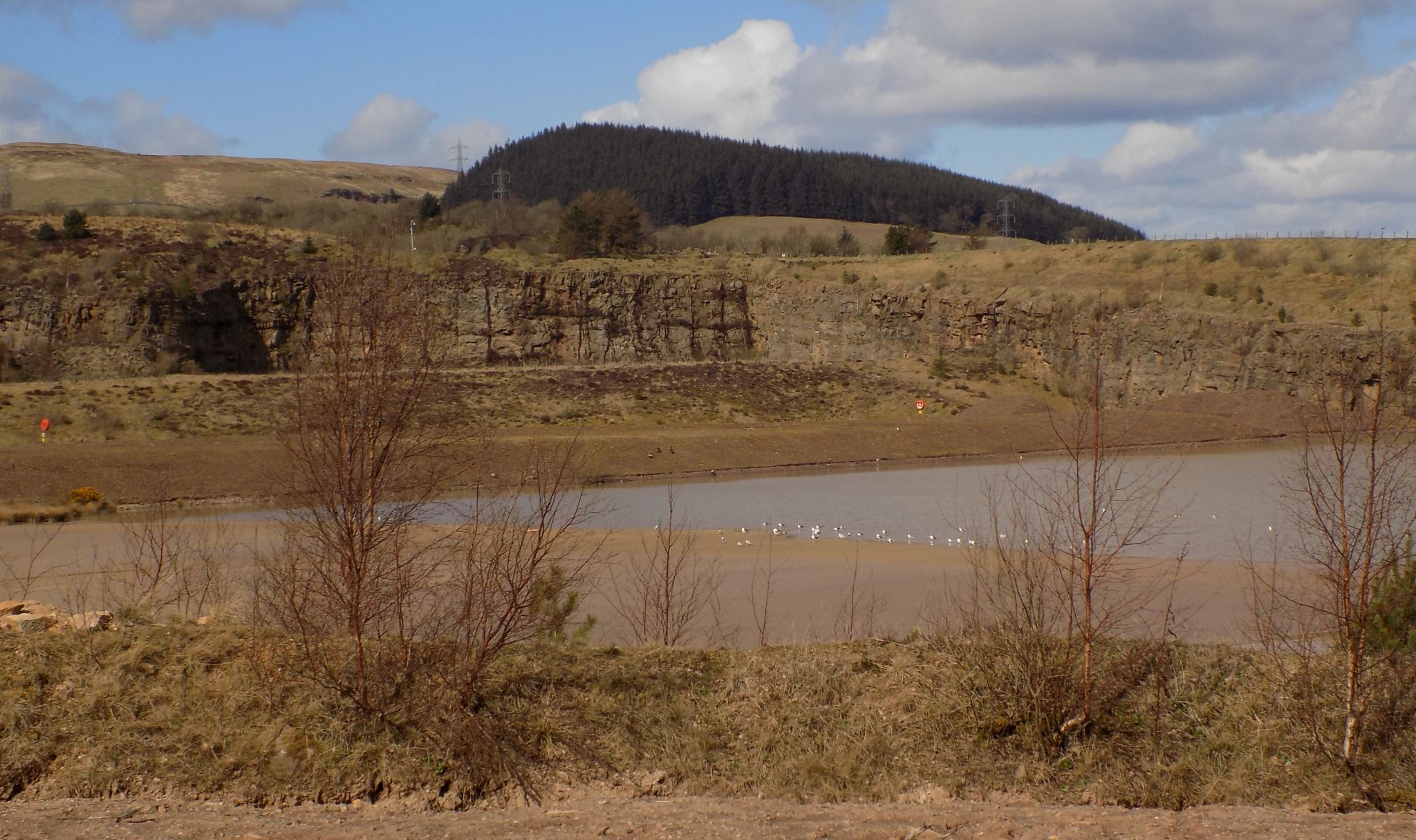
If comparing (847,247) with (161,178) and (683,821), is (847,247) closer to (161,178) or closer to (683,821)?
(683,821)

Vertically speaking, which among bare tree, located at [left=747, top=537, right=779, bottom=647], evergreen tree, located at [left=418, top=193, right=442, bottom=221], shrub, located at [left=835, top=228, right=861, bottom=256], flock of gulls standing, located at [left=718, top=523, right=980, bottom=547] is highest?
evergreen tree, located at [left=418, top=193, right=442, bottom=221]

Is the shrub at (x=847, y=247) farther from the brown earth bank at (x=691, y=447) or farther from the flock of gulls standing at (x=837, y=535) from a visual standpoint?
the flock of gulls standing at (x=837, y=535)

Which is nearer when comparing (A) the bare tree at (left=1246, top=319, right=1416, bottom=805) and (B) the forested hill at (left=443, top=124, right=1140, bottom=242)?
(A) the bare tree at (left=1246, top=319, right=1416, bottom=805)

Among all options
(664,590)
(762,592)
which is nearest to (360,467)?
(664,590)

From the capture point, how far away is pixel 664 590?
1573cm

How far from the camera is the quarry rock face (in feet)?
194

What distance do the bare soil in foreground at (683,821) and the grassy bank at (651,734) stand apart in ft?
1.38

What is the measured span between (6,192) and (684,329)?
66637 mm

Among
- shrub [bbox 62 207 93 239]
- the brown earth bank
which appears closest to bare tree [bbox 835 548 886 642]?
the brown earth bank

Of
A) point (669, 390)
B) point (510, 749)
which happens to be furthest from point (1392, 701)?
point (669, 390)

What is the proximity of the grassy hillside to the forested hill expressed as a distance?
27.3 metres

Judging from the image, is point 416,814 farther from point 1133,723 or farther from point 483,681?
point 1133,723

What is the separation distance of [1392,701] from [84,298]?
6463 cm

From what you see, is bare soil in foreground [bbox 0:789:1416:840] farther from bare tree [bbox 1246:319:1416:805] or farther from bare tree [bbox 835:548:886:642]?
bare tree [bbox 835:548:886:642]
